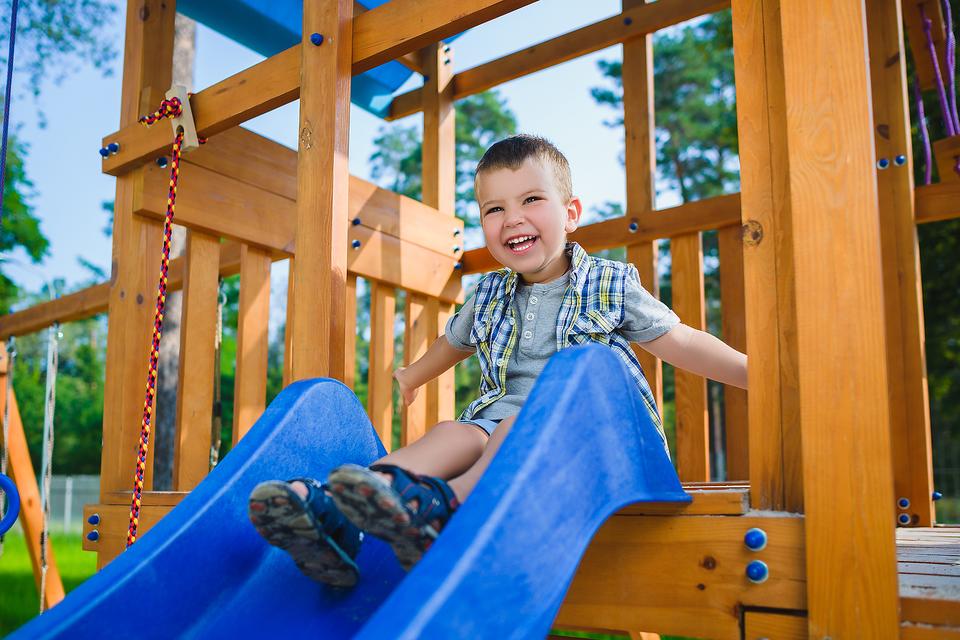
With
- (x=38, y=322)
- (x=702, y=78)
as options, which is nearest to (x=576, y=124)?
(x=702, y=78)

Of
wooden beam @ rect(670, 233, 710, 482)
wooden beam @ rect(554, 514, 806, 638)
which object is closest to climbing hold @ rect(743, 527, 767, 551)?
wooden beam @ rect(554, 514, 806, 638)

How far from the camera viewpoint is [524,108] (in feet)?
76.2

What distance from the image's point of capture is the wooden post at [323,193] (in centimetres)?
213

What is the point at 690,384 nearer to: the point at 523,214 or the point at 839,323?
the point at 523,214

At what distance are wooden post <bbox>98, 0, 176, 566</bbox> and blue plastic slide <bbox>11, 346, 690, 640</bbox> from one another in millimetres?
1041

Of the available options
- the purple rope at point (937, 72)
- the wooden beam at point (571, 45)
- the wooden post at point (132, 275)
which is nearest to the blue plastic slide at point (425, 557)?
the wooden post at point (132, 275)

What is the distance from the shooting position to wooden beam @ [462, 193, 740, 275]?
3264mm

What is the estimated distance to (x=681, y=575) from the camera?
5.16 ft

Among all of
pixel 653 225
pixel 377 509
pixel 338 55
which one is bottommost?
pixel 377 509

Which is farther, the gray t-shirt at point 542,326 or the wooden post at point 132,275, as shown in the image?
the wooden post at point 132,275

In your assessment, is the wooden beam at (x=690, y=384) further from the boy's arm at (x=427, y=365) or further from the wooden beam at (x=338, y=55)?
the wooden beam at (x=338, y=55)

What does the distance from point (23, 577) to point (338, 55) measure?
809 centimetres

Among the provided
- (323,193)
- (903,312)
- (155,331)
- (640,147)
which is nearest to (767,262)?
(323,193)

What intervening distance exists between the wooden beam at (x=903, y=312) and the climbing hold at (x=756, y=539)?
74.0 inches
